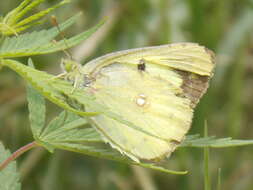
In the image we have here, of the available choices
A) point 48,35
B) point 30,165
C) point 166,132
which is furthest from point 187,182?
point 48,35

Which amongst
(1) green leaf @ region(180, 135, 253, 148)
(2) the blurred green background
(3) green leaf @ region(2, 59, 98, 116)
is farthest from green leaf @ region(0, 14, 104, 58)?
(2) the blurred green background

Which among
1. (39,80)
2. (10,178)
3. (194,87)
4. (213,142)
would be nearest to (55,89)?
(39,80)

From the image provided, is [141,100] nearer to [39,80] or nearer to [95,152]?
[95,152]

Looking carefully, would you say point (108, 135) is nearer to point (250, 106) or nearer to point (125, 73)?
point (125, 73)

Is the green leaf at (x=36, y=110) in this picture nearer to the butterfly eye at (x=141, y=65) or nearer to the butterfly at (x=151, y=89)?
the butterfly at (x=151, y=89)

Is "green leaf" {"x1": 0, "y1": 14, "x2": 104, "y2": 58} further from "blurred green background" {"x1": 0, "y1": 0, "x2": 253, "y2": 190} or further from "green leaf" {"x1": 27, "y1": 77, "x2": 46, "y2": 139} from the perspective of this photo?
"blurred green background" {"x1": 0, "y1": 0, "x2": 253, "y2": 190}

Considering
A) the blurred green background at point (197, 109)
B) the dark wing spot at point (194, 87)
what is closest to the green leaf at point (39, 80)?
the dark wing spot at point (194, 87)
